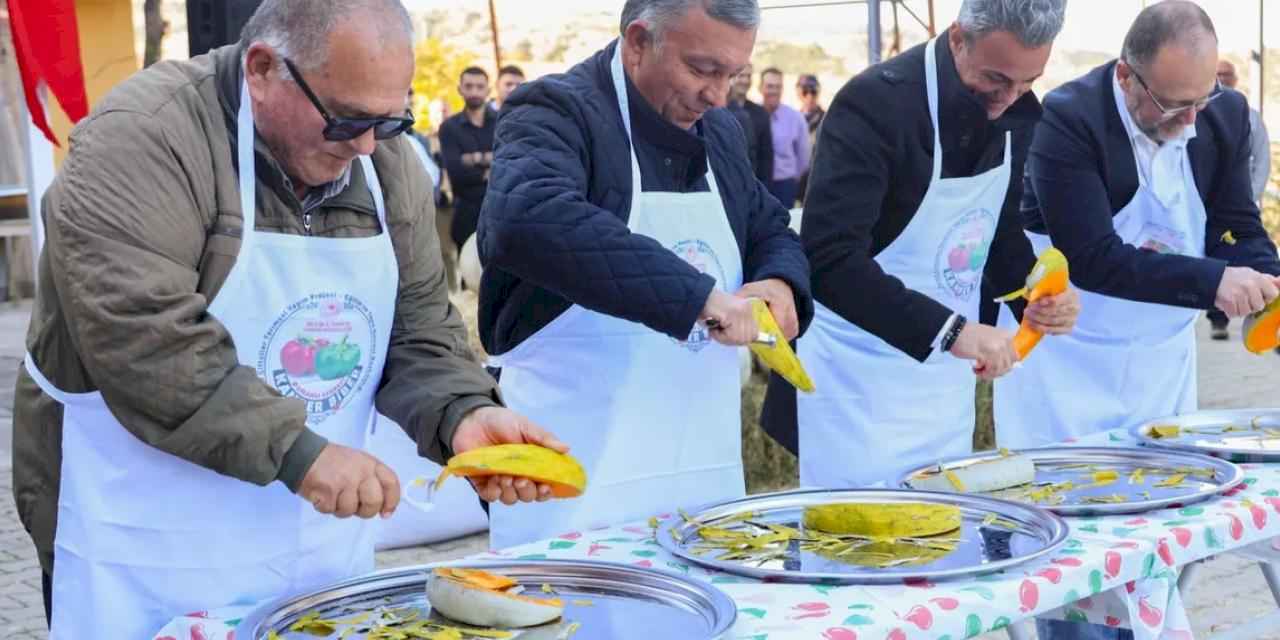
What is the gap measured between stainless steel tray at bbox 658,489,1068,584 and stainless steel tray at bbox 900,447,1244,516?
109 mm

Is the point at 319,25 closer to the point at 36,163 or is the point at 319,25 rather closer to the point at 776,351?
the point at 776,351

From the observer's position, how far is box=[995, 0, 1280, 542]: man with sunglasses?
3.29m

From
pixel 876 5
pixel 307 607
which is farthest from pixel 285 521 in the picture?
pixel 876 5

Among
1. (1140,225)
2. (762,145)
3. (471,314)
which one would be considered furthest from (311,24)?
(762,145)

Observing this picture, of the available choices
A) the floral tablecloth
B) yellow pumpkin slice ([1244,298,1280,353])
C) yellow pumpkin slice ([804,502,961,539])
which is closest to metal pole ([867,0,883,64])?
yellow pumpkin slice ([1244,298,1280,353])

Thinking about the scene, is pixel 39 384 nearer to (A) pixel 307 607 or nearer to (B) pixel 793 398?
(A) pixel 307 607

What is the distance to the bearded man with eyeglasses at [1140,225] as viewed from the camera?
3.29 meters

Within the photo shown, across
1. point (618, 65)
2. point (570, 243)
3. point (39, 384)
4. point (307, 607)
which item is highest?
point (618, 65)

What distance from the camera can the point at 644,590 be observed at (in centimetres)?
195

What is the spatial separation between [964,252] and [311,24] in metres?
1.67

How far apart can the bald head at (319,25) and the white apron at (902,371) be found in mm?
1443

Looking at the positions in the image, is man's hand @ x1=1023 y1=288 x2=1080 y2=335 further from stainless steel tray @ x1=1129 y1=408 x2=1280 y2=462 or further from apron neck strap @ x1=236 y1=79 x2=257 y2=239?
apron neck strap @ x1=236 y1=79 x2=257 y2=239

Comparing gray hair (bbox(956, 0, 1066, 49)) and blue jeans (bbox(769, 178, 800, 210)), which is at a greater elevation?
gray hair (bbox(956, 0, 1066, 49))

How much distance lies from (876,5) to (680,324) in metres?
7.25
